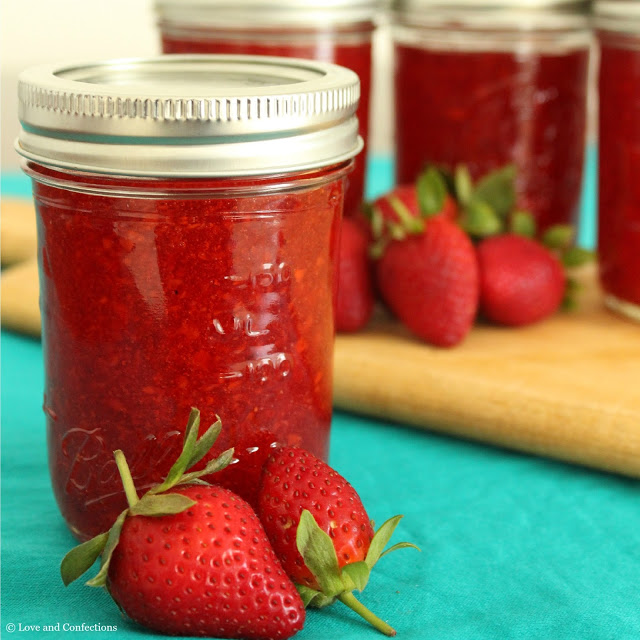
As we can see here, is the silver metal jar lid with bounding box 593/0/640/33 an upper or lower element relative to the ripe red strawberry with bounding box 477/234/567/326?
upper

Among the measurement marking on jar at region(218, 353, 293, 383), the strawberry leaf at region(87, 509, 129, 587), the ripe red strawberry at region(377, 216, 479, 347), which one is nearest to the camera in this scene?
the strawberry leaf at region(87, 509, 129, 587)

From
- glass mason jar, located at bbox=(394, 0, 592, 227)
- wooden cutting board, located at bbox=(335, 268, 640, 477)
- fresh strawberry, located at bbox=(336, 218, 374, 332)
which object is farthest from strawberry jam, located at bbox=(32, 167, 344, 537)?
glass mason jar, located at bbox=(394, 0, 592, 227)

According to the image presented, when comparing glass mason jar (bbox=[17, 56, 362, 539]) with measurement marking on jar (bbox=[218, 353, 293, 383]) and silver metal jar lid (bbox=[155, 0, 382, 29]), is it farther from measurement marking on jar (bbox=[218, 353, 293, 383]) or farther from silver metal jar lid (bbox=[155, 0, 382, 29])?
silver metal jar lid (bbox=[155, 0, 382, 29])

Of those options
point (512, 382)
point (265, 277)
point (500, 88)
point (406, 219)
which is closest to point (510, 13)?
point (500, 88)

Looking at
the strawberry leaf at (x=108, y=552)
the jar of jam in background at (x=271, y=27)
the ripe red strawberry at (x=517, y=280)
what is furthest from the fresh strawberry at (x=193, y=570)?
the jar of jam in background at (x=271, y=27)

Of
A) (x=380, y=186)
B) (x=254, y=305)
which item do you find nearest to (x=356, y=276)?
(x=254, y=305)

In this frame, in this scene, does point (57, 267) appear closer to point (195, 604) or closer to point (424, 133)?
point (195, 604)

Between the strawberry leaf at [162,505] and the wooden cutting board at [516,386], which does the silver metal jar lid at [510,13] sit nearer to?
the wooden cutting board at [516,386]
